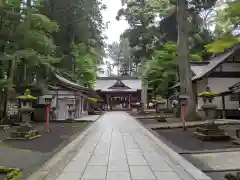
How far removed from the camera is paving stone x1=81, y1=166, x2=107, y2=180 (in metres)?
5.19

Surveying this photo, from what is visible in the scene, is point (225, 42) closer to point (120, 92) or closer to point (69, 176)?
point (69, 176)

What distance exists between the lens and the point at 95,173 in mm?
5500

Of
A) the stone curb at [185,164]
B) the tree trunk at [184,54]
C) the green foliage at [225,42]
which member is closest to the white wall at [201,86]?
the tree trunk at [184,54]

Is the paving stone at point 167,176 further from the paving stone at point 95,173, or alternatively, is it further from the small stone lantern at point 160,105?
the small stone lantern at point 160,105

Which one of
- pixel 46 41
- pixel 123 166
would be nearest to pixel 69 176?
pixel 123 166

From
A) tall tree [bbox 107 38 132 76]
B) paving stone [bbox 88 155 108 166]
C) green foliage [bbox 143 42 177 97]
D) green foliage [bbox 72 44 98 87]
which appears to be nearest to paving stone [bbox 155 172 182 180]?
paving stone [bbox 88 155 108 166]

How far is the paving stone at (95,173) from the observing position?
5.19 m

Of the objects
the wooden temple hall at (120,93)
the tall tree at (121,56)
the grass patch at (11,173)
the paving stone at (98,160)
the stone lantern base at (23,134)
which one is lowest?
the paving stone at (98,160)

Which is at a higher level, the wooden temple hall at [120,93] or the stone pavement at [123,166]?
the wooden temple hall at [120,93]

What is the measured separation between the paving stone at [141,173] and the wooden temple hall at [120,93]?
119ft

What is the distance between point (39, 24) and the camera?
18.0 meters

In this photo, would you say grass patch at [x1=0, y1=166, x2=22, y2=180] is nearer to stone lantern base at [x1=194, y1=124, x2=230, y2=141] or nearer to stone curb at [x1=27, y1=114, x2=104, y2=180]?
stone curb at [x1=27, y1=114, x2=104, y2=180]

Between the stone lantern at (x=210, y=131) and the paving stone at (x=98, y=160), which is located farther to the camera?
the stone lantern at (x=210, y=131)

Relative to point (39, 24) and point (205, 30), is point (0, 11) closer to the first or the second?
point (39, 24)
